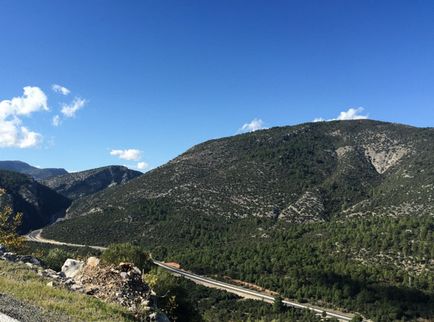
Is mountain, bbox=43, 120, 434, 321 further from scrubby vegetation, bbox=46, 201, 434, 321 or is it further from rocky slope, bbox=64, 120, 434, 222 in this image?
rocky slope, bbox=64, 120, 434, 222

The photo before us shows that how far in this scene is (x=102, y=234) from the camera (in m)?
118

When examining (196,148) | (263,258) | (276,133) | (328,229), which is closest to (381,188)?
(328,229)

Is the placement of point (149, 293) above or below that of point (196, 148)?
below

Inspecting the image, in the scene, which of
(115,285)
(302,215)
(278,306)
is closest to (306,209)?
(302,215)

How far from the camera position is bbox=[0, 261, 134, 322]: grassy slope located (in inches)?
537

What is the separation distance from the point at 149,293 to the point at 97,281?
2.53m

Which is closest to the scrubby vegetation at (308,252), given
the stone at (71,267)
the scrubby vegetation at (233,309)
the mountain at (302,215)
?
the mountain at (302,215)

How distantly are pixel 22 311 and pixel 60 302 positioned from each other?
2.12 meters

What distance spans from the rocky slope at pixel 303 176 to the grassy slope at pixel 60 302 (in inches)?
3868

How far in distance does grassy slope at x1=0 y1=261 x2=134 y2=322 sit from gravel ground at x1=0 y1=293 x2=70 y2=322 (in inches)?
4.7

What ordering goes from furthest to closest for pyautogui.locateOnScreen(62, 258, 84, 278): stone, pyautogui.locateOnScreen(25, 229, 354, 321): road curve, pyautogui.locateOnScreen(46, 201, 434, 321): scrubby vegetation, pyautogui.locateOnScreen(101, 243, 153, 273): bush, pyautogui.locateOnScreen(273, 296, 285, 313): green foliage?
pyautogui.locateOnScreen(46, 201, 434, 321): scrubby vegetation → pyautogui.locateOnScreen(25, 229, 354, 321): road curve → pyautogui.locateOnScreen(273, 296, 285, 313): green foliage → pyautogui.locateOnScreen(101, 243, 153, 273): bush → pyautogui.locateOnScreen(62, 258, 84, 278): stone

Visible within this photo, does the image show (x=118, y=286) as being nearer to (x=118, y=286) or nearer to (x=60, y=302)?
→ (x=118, y=286)

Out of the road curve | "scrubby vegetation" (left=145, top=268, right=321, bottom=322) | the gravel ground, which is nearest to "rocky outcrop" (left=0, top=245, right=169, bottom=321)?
the gravel ground

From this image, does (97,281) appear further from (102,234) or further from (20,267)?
(102,234)
